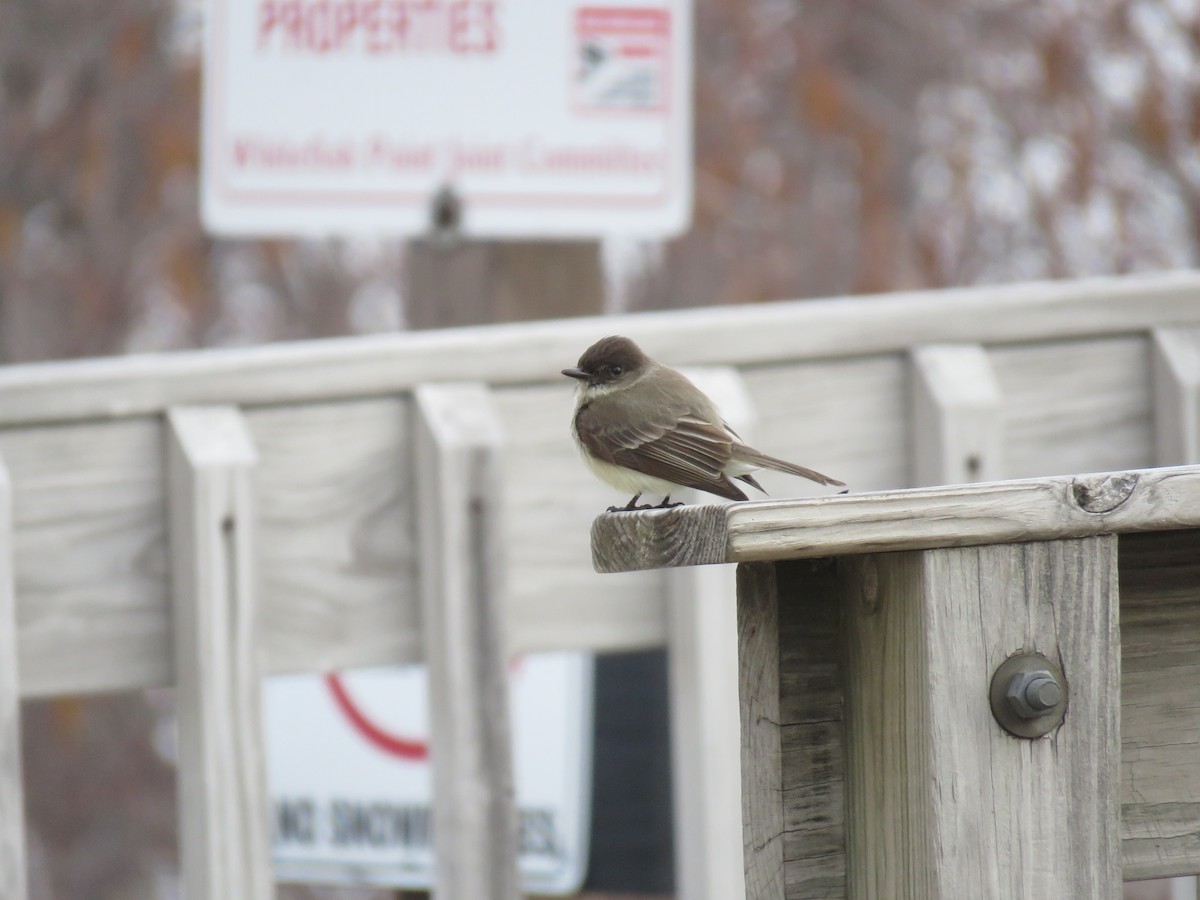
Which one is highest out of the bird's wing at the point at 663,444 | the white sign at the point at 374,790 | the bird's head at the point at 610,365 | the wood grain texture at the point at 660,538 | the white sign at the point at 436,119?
the white sign at the point at 436,119

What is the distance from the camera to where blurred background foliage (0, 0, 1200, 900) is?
18.1 ft

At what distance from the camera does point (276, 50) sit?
3096mm

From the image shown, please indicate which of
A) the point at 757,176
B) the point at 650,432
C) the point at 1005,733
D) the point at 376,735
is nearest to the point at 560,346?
the point at 650,432

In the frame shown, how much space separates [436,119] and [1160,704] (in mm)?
1977

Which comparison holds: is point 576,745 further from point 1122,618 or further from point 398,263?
point 398,263

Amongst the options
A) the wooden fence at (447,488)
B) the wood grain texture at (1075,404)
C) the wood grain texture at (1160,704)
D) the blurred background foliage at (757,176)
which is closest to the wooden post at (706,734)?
the wooden fence at (447,488)

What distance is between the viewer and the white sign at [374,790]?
134 inches

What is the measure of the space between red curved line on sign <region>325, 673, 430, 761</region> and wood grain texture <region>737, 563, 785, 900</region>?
1895 mm

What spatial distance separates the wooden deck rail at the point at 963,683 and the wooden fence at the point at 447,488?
0.84 metres

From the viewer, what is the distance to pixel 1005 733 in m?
1.52

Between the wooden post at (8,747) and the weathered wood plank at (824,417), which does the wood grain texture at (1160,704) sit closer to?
the weathered wood plank at (824,417)

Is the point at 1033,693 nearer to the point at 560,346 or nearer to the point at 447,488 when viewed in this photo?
the point at 447,488

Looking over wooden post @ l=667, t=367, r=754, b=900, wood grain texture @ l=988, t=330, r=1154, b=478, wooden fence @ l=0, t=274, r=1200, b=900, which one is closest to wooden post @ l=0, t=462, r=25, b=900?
wooden fence @ l=0, t=274, r=1200, b=900

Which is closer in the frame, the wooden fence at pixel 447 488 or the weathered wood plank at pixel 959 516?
the weathered wood plank at pixel 959 516
